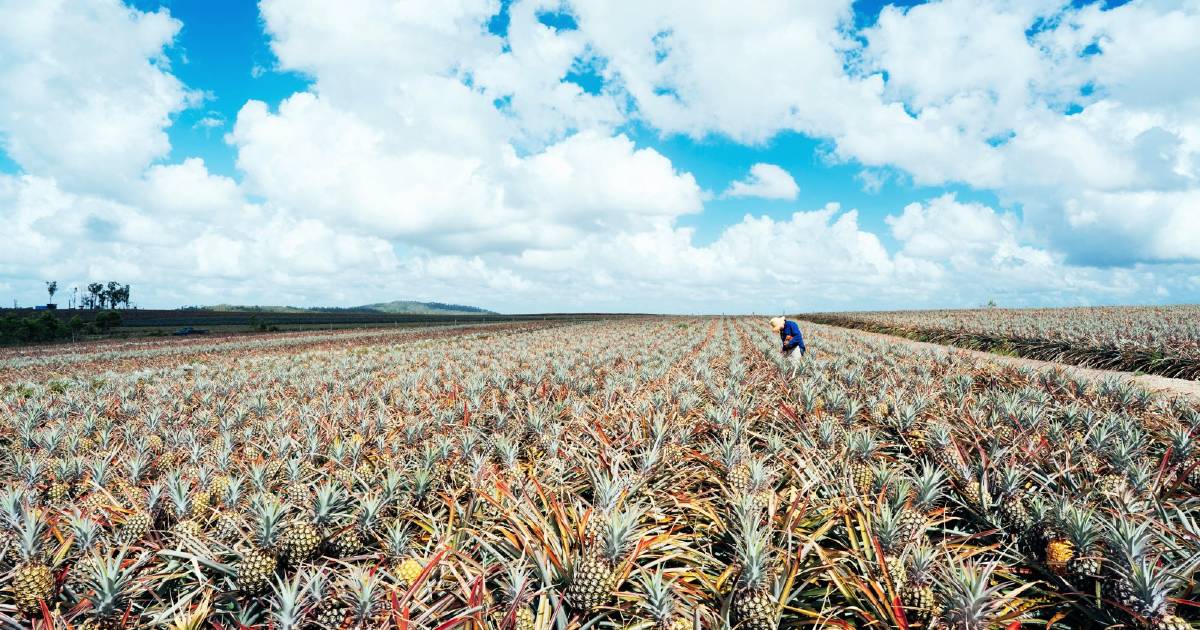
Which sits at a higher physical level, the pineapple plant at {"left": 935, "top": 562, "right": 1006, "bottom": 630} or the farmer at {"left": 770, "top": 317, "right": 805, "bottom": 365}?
the farmer at {"left": 770, "top": 317, "right": 805, "bottom": 365}

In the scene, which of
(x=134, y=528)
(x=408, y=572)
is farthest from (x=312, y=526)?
(x=134, y=528)

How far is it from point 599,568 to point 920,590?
165 cm

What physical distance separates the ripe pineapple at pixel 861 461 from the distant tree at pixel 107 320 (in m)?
88.2

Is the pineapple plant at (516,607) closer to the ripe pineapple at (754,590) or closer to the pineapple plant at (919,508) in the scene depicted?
the ripe pineapple at (754,590)

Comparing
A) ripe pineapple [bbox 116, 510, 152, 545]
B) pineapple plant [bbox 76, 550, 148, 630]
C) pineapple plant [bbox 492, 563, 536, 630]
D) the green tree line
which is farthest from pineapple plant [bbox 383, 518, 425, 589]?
the green tree line

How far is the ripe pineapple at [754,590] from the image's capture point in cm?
238

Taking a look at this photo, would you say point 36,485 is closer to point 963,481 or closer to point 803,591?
point 803,591

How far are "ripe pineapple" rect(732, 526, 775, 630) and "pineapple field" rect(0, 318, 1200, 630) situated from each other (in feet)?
0.05

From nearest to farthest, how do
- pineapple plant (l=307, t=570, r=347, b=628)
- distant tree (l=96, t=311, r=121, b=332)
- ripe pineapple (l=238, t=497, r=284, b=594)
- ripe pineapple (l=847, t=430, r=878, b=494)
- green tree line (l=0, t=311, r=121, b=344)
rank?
pineapple plant (l=307, t=570, r=347, b=628), ripe pineapple (l=238, t=497, r=284, b=594), ripe pineapple (l=847, t=430, r=878, b=494), green tree line (l=0, t=311, r=121, b=344), distant tree (l=96, t=311, r=121, b=332)

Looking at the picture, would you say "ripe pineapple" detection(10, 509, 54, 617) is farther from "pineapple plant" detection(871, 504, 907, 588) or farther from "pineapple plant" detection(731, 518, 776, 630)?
"pineapple plant" detection(871, 504, 907, 588)

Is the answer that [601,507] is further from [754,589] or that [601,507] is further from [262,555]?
[262,555]

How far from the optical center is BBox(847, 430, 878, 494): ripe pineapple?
352cm

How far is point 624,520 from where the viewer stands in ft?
9.07

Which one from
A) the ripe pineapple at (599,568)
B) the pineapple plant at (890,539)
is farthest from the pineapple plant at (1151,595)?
the ripe pineapple at (599,568)
